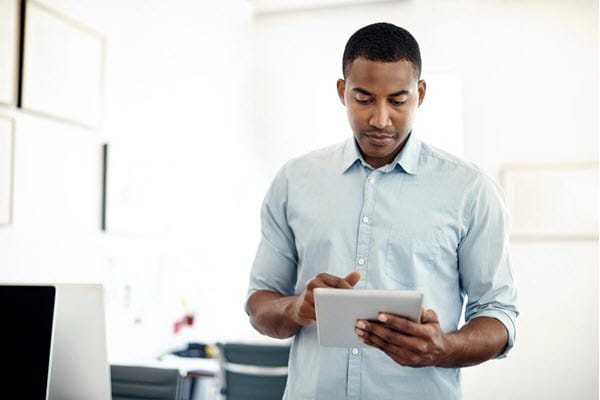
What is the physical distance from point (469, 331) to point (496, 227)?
0.23 metres

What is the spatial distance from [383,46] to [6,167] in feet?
4.98

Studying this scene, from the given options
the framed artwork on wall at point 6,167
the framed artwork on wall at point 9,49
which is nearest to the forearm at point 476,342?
the framed artwork on wall at point 6,167

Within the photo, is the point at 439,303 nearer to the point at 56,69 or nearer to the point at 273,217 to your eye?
the point at 273,217

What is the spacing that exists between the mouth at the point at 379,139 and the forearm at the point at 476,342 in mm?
400

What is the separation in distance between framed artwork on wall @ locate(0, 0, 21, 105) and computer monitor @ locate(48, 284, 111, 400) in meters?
1.19

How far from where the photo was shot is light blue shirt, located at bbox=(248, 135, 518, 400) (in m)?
1.31

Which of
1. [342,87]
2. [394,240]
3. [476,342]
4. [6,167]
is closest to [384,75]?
[342,87]

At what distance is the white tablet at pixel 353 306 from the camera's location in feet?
3.43

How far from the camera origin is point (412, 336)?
1098 millimetres

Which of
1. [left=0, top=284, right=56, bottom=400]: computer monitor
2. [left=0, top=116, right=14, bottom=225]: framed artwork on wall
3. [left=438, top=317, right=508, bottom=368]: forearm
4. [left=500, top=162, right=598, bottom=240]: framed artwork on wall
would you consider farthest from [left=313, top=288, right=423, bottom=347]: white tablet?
[left=500, top=162, right=598, bottom=240]: framed artwork on wall

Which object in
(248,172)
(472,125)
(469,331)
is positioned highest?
(472,125)

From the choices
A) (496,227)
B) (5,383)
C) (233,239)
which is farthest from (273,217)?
(233,239)

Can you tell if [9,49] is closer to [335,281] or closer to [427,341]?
[335,281]

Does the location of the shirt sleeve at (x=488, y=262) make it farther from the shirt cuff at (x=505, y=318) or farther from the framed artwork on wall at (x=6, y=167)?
the framed artwork on wall at (x=6, y=167)
